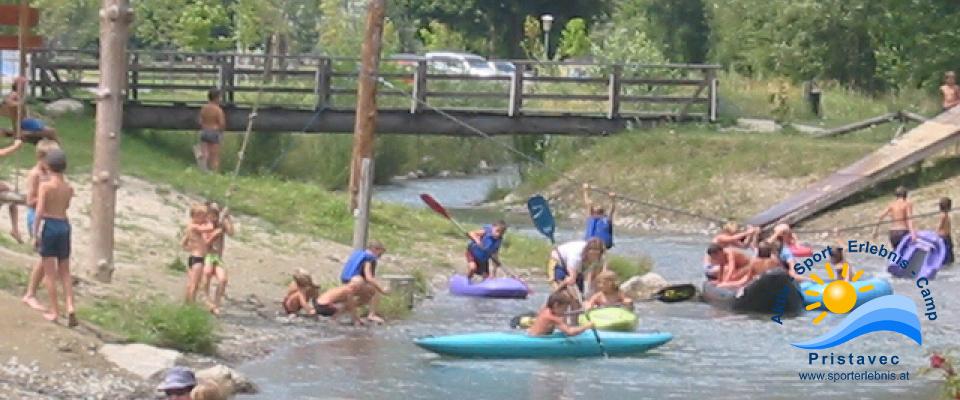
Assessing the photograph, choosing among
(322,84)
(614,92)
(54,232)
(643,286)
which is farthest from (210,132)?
(54,232)

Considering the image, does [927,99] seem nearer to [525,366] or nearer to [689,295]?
[689,295]

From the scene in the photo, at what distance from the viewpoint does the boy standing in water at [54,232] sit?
54.6 feet

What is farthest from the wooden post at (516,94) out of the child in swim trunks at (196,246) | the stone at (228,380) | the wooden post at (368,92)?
the stone at (228,380)

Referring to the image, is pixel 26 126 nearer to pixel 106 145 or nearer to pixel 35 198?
pixel 106 145

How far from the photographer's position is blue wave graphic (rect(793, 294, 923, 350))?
1953 cm

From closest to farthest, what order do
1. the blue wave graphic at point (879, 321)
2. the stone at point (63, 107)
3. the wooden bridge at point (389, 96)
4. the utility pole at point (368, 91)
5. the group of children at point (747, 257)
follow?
1. the blue wave graphic at point (879, 321)
2. the group of children at point (747, 257)
3. the utility pole at point (368, 91)
4. the stone at point (63, 107)
5. the wooden bridge at point (389, 96)

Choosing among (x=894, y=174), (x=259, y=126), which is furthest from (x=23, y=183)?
(x=894, y=174)

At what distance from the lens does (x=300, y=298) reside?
70.8 feet

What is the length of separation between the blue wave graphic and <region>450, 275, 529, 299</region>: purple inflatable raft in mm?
4625

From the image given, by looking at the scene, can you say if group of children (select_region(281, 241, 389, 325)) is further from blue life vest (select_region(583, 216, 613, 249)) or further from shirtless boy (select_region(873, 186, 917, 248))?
shirtless boy (select_region(873, 186, 917, 248))

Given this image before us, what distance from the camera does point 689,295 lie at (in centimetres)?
2514

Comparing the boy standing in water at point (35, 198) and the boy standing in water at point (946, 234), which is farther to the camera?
the boy standing in water at point (946, 234)

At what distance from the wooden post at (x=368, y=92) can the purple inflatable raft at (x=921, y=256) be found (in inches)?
313

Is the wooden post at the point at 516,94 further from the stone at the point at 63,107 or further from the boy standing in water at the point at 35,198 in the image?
the boy standing in water at the point at 35,198
